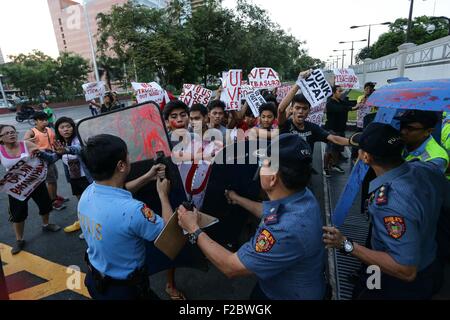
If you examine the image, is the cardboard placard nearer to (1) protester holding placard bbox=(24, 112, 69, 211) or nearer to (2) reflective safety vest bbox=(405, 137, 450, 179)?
(2) reflective safety vest bbox=(405, 137, 450, 179)

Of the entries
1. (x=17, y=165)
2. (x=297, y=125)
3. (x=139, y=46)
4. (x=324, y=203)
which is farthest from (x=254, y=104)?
(x=139, y=46)

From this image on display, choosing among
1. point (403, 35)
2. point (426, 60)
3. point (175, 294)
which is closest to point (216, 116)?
point (175, 294)

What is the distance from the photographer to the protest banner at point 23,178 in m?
3.41

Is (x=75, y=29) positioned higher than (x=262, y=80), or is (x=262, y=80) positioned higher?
(x=75, y=29)

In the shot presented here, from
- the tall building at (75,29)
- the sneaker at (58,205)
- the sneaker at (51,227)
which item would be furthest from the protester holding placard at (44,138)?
the tall building at (75,29)

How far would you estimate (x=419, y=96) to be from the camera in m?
1.40

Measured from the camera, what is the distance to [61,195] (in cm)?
548

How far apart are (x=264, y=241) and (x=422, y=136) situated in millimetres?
1721

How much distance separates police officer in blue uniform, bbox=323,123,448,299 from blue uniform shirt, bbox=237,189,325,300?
0.20 metres

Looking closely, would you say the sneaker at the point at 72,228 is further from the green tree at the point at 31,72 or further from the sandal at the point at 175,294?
the green tree at the point at 31,72

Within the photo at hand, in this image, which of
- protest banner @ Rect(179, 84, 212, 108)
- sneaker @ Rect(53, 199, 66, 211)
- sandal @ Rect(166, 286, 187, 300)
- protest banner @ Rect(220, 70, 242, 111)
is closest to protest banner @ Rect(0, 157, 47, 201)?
sneaker @ Rect(53, 199, 66, 211)

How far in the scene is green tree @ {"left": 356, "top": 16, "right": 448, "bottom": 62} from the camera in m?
38.5

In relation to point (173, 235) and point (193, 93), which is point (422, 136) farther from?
point (193, 93)

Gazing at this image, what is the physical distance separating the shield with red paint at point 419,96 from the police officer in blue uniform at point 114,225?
148 cm
